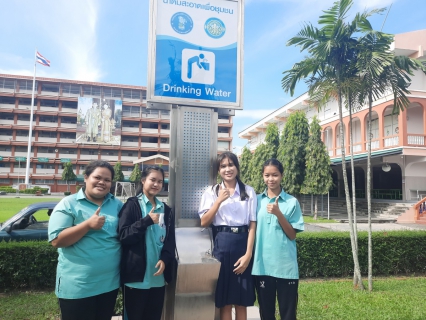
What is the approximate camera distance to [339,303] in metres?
4.61

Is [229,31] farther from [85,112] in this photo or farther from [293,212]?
[85,112]

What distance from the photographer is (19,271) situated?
504cm

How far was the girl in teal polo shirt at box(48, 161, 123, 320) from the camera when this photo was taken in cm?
212

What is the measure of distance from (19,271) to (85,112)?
43.6 meters

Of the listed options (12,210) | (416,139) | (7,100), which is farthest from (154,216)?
(7,100)

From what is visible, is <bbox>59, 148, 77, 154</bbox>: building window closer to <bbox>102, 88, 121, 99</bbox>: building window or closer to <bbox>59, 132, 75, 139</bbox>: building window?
<bbox>59, 132, 75, 139</bbox>: building window

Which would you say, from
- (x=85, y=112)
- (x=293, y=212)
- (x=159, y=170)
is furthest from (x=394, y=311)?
(x=85, y=112)

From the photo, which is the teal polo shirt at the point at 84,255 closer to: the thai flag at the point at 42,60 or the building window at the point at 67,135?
the thai flag at the point at 42,60

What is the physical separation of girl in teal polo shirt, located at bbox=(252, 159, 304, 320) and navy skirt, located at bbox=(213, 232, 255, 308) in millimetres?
98

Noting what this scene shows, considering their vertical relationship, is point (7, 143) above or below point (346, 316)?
above

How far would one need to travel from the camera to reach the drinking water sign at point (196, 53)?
3.44 metres

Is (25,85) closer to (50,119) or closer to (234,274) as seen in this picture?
(50,119)

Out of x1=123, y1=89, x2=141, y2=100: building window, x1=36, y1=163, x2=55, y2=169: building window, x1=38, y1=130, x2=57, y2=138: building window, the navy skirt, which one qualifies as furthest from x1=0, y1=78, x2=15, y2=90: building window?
the navy skirt

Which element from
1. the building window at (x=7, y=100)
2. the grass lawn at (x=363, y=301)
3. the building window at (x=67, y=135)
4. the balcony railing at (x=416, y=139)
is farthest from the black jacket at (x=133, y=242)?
the building window at (x=7, y=100)
